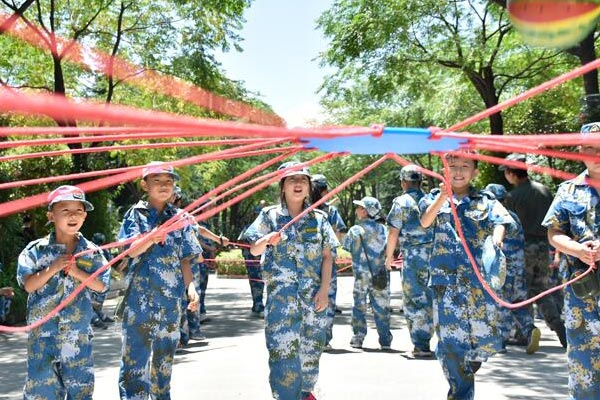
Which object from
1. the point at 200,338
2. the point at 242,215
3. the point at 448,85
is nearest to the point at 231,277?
the point at 448,85

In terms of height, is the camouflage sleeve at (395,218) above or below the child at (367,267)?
above

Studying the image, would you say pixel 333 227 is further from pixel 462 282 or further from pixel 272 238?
pixel 462 282

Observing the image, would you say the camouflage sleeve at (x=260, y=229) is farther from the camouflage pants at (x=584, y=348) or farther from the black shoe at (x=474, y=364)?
the camouflage pants at (x=584, y=348)

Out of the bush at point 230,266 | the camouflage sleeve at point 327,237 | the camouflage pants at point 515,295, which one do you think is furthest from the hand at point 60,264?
the bush at point 230,266

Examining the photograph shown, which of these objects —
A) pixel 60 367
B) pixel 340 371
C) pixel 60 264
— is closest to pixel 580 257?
pixel 60 264

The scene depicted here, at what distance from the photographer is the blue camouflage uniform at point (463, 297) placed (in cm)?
509

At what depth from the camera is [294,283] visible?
5484 millimetres

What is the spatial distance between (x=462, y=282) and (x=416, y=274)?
3.12 metres

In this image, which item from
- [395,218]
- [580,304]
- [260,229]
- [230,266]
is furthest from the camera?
[230,266]

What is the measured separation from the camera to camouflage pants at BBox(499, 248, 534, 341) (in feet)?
27.6

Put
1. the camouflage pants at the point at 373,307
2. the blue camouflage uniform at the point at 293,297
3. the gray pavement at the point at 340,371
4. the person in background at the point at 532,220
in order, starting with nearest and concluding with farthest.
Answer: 1. the blue camouflage uniform at the point at 293,297
2. the gray pavement at the point at 340,371
3. the person in background at the point at 532,220
4. the camouflage pants at the point at 373,307

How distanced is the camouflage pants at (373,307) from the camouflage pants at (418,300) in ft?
1.81

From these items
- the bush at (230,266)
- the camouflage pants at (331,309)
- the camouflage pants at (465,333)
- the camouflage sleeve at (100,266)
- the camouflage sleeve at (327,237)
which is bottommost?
the bush at (230,266)

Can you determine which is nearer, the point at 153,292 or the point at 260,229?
the point at 153,292
